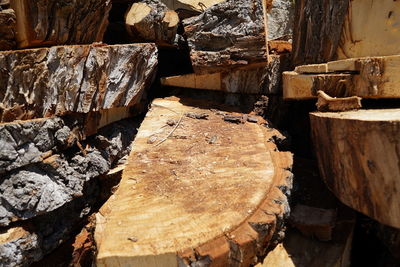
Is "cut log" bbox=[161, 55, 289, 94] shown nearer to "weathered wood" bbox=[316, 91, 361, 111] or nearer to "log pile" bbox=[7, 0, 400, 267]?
"log pile" bbox=[7, 0, 400, 267]

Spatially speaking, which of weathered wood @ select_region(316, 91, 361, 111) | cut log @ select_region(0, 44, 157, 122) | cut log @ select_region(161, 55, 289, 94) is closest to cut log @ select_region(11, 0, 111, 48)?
cut log @ select_region(0, 44, 157, 122)

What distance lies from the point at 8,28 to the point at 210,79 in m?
1.91

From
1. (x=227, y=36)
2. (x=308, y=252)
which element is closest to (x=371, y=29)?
(x=227, y=36)

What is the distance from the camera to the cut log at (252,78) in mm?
3434

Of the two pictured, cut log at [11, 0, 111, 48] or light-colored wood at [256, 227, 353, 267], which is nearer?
light-colored wood at [256, 227, 353, 267]

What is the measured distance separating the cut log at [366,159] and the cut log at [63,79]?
158 centimetres

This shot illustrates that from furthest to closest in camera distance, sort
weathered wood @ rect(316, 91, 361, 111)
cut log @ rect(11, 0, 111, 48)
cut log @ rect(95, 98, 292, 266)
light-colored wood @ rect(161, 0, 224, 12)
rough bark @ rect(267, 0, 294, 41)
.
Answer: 1. rough bark @ rect(267, 0, 294, 41)
2. light-colored wood @ rect(161, 0, 224, 12)
3. weathered wood @ rect(316, 91, 361, 111)
4. cut log @ rect(11, 0, 111, 48)
5. cut log @ rect(95, 98, 292, 266)

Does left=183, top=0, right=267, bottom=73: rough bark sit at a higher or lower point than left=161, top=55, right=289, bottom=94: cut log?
higher

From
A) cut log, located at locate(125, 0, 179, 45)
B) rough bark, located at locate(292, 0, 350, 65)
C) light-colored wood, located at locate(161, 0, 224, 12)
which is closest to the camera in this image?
rough bark, located at locate(292, 0, 350, 65)

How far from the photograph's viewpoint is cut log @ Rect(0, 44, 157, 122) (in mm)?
2139

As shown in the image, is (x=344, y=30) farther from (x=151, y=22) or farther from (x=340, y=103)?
(x=151, y=22)

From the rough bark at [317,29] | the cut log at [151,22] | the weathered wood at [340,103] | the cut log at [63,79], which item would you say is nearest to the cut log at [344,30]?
the rough bark at [317,29]

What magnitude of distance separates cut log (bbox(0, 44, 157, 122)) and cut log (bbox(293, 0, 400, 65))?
1.60 meters

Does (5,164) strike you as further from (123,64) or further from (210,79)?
(210,79)
